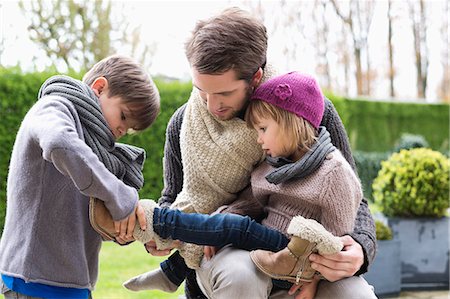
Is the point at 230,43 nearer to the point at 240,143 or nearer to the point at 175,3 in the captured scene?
the point at 240,143

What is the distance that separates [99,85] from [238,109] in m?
0.50

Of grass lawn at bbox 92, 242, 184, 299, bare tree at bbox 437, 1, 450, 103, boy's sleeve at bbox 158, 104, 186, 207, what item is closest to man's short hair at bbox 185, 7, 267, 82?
boy's sleeve at bbox 158, 104, 186, 207

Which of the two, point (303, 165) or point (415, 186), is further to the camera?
point (415, 186)

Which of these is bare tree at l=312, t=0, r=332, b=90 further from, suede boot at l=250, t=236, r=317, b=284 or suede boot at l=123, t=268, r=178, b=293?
suede boot at l=250, t=236, r=317, b=284

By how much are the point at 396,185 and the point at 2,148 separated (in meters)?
4.01

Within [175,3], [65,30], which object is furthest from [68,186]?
[175,3]

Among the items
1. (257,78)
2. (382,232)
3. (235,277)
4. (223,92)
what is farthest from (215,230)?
(382,232)

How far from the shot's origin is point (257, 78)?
231 centimetres

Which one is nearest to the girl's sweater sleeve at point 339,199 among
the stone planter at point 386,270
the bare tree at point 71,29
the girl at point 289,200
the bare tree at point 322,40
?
the girl at point 289,200

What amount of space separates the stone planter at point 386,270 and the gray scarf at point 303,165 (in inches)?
113

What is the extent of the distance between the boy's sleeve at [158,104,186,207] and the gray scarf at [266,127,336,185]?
0.61m

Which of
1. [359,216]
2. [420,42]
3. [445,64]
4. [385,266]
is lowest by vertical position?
[445,64]

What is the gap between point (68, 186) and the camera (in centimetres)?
216

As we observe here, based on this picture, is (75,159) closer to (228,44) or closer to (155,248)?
(155,248)
